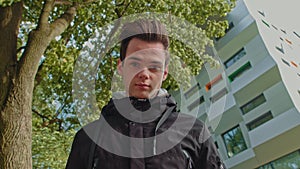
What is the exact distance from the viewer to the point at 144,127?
2.07 metres

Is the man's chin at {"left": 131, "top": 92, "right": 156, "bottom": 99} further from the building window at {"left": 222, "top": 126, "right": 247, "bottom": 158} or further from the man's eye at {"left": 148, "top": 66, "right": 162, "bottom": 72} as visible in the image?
the building window at {"left": 222, "top": 126, "right": 247, "bottom": 158}

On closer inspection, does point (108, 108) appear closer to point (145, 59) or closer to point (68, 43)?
point (145, 59)

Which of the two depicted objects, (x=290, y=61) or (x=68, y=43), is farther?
(x=290, y=61)

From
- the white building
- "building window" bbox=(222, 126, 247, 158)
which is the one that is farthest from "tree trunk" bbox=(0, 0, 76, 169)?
"building window" bbox=(222, 126, 247, 158)

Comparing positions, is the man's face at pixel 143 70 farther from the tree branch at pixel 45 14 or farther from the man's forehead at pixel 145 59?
the tree branch at pixel 45 14

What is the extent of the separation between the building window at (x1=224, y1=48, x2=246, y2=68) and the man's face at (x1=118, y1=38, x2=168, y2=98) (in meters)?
25.9

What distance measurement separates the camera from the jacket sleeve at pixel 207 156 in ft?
6.78

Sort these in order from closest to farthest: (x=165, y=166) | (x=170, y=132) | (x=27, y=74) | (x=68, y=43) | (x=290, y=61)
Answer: (x=165, y=166) → (x=170, y=132) → (x=27, y=74) → (x=68, y=43) → (x=290, y=61)

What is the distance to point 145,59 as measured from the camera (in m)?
2.04

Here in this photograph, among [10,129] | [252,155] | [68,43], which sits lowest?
[252,155]

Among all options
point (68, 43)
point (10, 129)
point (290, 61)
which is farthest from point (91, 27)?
point (290, 61)

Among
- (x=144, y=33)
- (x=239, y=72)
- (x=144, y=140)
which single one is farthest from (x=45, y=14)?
(x=239, y=72)

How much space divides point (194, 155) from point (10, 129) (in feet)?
16.3

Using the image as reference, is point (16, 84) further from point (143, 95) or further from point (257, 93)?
point (257, 93)
